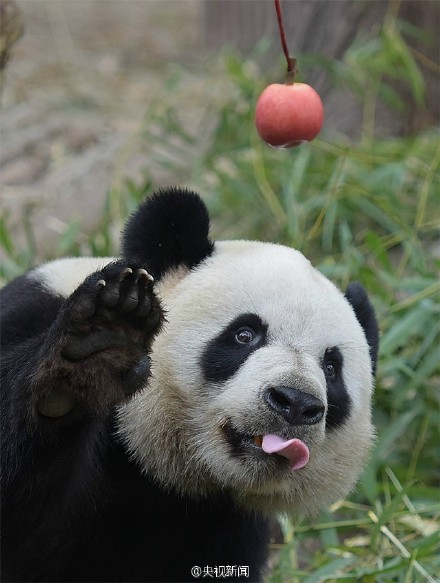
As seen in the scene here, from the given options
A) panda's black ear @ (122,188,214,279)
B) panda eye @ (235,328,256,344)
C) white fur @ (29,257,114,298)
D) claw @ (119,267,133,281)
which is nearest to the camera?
claw @ (119,267,133,281)

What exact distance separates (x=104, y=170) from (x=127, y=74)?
114 inches

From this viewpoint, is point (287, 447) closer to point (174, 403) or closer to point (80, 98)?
point (174, 403)

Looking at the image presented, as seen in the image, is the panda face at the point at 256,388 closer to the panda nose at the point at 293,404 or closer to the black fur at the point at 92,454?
the panda nose at the point at 293,404

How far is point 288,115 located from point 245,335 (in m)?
0.54

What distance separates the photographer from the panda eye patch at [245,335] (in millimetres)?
2195

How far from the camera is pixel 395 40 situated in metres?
4.23

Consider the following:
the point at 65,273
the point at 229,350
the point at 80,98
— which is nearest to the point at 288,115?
the point at 229,350

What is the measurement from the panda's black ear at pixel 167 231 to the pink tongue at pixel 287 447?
0.59 m

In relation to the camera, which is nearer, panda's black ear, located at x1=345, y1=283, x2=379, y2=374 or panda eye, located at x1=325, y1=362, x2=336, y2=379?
panda eye, located at x1=325, y1=362, x2=336, y2=379

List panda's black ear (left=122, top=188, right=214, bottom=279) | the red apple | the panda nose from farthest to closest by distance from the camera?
panda's black ear (left=122, top=188, right=214, bottom=279) → the red apple → the panda nose

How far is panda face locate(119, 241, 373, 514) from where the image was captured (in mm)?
1992

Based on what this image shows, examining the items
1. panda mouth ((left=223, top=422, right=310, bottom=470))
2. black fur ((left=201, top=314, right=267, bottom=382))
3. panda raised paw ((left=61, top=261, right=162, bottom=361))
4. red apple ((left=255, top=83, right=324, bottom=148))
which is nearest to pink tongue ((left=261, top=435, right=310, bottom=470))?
Result: panda mouth ((left=223, top=422, right=310, bottom=470))

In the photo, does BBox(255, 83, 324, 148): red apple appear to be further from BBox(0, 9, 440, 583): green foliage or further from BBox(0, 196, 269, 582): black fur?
BBox(0, 9, 440, 583): green foliage

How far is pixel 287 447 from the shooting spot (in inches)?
76.8
